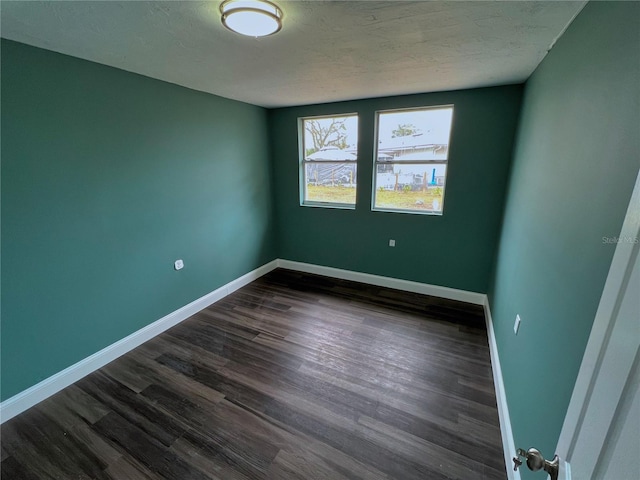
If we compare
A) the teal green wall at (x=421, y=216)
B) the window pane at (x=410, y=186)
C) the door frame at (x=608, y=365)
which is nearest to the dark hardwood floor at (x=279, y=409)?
the teal green wall at (x=421, y=216)

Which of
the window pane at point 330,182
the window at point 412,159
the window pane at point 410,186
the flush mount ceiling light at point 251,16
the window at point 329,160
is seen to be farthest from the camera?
the window pane at point 330,182

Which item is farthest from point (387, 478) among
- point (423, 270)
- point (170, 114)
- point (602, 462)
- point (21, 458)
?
point (170, 114)

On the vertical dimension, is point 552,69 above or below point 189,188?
above

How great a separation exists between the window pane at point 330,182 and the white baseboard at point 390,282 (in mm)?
1047

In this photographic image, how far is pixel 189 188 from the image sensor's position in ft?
9.65

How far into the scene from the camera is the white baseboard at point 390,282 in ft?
11.1

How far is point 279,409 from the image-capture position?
6.29 ft

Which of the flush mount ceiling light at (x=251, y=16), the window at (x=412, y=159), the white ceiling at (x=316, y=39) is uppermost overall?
the white ceiling at (x=316, y=39)

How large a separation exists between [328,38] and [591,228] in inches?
63.7

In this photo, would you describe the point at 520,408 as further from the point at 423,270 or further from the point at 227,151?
the point at 227,151

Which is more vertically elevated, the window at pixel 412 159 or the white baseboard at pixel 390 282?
the window at pixel 412 159

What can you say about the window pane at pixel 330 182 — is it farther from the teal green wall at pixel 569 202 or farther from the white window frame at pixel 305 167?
the teal green wall at pixel 569 202

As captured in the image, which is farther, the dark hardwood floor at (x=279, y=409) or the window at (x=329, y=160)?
the window at (x=329, y=160)

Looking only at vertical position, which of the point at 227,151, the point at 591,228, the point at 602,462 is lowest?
the point at 602,462
